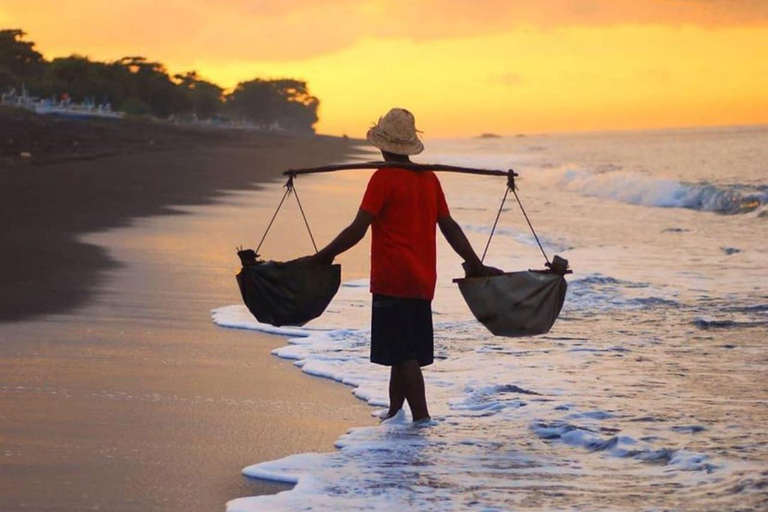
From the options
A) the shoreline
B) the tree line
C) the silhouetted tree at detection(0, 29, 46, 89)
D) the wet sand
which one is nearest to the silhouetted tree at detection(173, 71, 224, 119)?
the tree line

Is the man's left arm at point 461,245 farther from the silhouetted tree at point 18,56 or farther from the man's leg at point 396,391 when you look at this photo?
the silhouetted tree at point 18,56

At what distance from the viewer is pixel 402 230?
620cm

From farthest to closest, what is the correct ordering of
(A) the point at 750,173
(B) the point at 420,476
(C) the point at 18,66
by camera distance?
(C) the point at 18,66 < (A) the point at 750,173 < (B) the point at 420,476

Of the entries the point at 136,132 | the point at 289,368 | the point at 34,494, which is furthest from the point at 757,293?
the point at 136,132

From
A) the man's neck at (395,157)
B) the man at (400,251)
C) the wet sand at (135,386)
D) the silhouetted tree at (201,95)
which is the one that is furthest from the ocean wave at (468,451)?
the silhouetted tree at (201,95)

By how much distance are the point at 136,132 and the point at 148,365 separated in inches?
2108

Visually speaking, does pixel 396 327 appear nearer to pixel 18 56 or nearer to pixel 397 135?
pixel 397 135

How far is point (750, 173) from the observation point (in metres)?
41.1

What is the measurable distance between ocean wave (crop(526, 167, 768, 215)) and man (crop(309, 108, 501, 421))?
20568mm

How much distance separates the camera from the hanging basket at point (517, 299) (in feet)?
21.1

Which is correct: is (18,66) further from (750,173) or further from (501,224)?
(501,224)

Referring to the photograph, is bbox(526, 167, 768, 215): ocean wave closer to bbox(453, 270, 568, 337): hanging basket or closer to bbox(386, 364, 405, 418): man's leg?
bbox(453, 270, 568, 337): hanging basket

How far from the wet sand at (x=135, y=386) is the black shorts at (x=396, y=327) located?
37 centimetres

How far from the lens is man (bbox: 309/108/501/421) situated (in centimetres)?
620
